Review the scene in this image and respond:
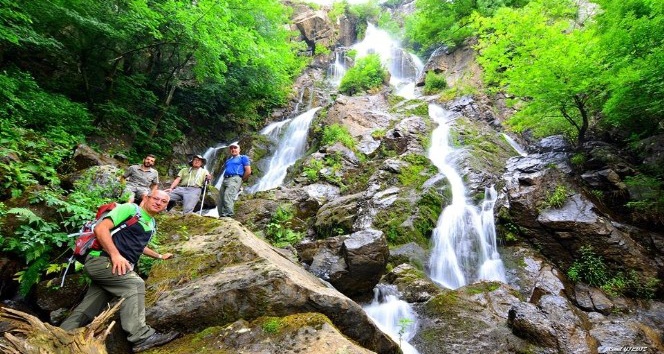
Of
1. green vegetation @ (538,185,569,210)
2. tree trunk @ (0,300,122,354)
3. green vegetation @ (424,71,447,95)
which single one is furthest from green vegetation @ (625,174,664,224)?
green vegetation @ (424,71,447,95)

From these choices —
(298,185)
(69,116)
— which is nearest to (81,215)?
(69,116)

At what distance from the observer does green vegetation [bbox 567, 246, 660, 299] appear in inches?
293

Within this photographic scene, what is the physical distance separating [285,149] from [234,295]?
593 inches

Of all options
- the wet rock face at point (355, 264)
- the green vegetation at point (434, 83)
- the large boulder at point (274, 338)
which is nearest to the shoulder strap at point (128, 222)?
the large boulder at point (274, 338)

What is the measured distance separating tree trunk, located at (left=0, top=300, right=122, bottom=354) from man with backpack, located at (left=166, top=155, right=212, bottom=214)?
4411 millimetres

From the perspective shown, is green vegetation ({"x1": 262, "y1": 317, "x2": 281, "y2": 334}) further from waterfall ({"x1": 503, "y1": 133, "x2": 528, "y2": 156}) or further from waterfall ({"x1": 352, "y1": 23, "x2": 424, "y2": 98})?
waterfall ({"x1": 352, "y1": 23, "x2": 424, "y2": 98})

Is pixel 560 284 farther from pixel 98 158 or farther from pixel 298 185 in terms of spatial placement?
pixel 98 158

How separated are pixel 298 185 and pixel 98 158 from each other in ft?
23.5

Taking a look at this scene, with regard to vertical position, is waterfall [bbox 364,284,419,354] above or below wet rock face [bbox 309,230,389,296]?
below

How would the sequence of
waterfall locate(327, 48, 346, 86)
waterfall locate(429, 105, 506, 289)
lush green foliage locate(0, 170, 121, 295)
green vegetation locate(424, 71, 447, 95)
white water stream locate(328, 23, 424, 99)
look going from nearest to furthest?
lush green foliage locate(0, 170, 121, 295) < waterfall locate(429, 105, 506, 289) < green vegetation locate(424, 71, 447, 95) < white water stream locate(328, 23, 424, 99) < waterfall locate(327, 48, 346, 86)

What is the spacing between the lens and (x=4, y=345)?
2.22 m

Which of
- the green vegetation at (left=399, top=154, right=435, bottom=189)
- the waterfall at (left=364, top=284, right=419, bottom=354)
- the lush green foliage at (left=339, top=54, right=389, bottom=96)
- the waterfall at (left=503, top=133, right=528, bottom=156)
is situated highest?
the lush green foliage at (left=339, top=54, right=389, bottom=96)

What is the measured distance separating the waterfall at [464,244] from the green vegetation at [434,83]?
11997 millimetres

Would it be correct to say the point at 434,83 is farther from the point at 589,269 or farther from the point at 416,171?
the point at 589,269
